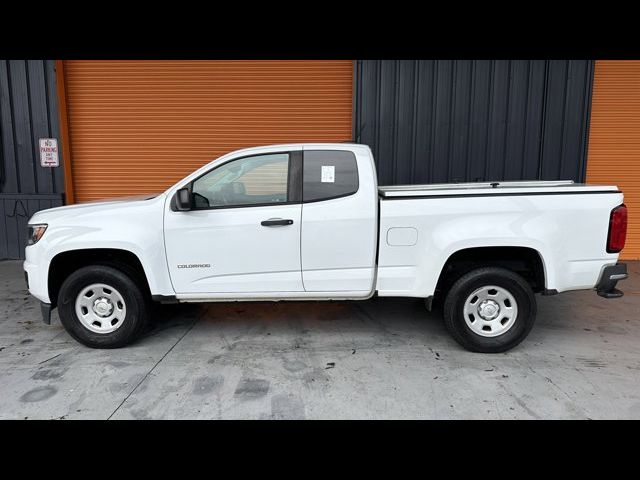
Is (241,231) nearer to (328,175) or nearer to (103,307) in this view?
(328,175)

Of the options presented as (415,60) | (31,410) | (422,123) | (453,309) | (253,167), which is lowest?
(31,410)

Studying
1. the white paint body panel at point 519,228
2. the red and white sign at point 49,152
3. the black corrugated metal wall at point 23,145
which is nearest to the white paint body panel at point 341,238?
the white paint body panel at point 519,228

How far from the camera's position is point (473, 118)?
25.9 feet

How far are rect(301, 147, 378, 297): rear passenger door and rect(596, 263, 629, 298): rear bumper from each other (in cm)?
210

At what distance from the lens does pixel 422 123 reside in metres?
7.89

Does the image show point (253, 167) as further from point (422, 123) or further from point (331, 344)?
point (422, 123)

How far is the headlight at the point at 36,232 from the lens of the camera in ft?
13.7

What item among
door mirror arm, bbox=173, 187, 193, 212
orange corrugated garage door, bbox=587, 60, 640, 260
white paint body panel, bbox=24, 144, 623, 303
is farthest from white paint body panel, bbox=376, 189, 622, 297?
orange corrugated garage door, bbox=587, 60, 640, 260

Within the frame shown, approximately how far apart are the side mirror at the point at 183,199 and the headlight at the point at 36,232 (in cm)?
135

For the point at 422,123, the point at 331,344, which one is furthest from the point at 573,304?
the point at 422,123

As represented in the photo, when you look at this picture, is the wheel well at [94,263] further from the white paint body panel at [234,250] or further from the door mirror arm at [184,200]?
the door mirror arm at [184,200]

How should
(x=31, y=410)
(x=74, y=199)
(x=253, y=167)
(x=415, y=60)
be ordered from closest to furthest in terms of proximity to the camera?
1. (x=31, y=410)
2. (x=253, y=167)
3. (x=415, y=60)
4. (x=74, y=199)

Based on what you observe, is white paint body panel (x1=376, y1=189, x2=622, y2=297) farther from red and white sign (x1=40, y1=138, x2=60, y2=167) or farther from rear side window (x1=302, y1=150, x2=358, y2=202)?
red and white sign (x1=40, y1=138, x2=60, y2=167)

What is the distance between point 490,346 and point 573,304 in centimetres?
234
